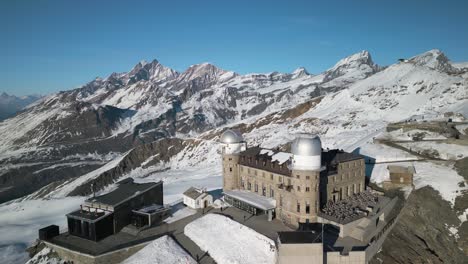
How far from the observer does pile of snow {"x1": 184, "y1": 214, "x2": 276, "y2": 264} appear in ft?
136

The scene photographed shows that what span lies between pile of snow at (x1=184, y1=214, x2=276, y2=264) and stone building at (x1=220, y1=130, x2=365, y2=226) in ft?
20.7

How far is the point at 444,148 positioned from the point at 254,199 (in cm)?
3867

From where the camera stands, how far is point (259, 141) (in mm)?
133625

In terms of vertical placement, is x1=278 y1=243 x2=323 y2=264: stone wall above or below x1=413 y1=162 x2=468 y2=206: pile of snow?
below

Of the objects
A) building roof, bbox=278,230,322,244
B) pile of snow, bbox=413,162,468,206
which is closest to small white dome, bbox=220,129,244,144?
building roof, bbox=278,230,322,244

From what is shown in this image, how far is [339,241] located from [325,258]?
519 cm

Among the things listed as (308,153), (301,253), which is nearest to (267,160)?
(308,153)

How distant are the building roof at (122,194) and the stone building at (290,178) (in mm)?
14264

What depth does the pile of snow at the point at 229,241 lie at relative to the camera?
41.4 m

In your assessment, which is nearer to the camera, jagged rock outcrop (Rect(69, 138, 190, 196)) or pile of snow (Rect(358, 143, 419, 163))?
pile of snow (Rect(358, 143, 419, 163))

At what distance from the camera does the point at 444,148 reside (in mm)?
65500

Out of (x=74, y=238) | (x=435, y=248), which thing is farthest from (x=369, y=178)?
(x=74, y=238)

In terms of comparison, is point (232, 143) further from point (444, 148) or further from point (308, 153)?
point (444, 148)

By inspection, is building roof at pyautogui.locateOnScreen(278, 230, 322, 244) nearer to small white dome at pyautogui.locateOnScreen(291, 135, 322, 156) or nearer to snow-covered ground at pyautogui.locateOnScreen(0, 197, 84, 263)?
small white dome at pyautogui.locateOnScreen(291, 135, 322, 156)
